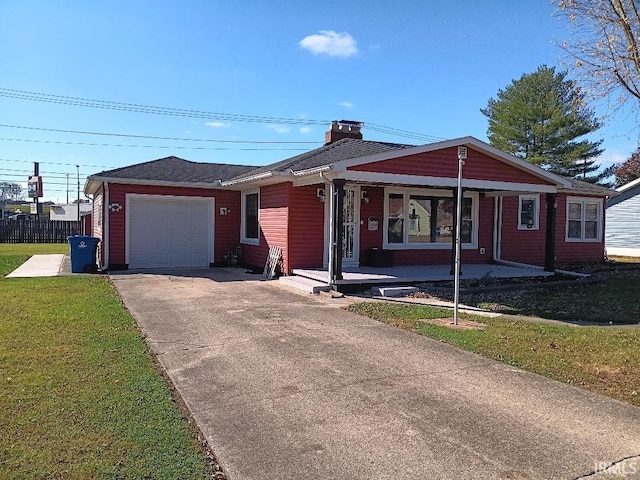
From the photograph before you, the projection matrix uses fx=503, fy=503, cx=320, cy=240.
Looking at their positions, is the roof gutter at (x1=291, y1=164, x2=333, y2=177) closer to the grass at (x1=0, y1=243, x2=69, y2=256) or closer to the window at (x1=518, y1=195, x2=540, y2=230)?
the window at (x1=518, y1=195, x2=540, y2=230)

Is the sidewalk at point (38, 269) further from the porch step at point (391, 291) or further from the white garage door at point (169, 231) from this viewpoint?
the porch step at point (391, 291)

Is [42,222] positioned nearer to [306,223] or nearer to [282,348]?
[306,223]

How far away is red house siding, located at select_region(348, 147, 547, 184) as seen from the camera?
10.9 metres

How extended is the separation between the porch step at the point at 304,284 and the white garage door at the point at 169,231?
4.65 meters

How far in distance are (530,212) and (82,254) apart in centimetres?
1406

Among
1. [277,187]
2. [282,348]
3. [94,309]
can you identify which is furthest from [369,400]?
[277,187]

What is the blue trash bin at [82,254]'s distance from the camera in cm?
1368

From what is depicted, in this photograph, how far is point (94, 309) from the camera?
8.16 m

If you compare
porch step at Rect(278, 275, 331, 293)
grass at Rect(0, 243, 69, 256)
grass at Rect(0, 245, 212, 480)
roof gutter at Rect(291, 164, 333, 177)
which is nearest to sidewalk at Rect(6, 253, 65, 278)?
grass at Rect(0, 243, 69, 256)

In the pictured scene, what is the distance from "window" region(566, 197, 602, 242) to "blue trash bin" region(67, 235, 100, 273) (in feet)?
51.9

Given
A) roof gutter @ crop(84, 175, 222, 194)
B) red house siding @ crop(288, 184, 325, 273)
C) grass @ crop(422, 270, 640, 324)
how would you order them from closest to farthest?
grass @ crop(422, 270, 640, 324) → red house siding @ crop(288, 184, 325, 273) → roof gutter @ crop(84, 175, 222, 194)

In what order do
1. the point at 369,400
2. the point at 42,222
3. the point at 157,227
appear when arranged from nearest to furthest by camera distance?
the point at 369,400 < the point at 157,227 < the point at 42,222

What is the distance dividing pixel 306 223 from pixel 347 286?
2589mm

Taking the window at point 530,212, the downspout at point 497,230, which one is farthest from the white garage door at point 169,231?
the window at point 530,212
